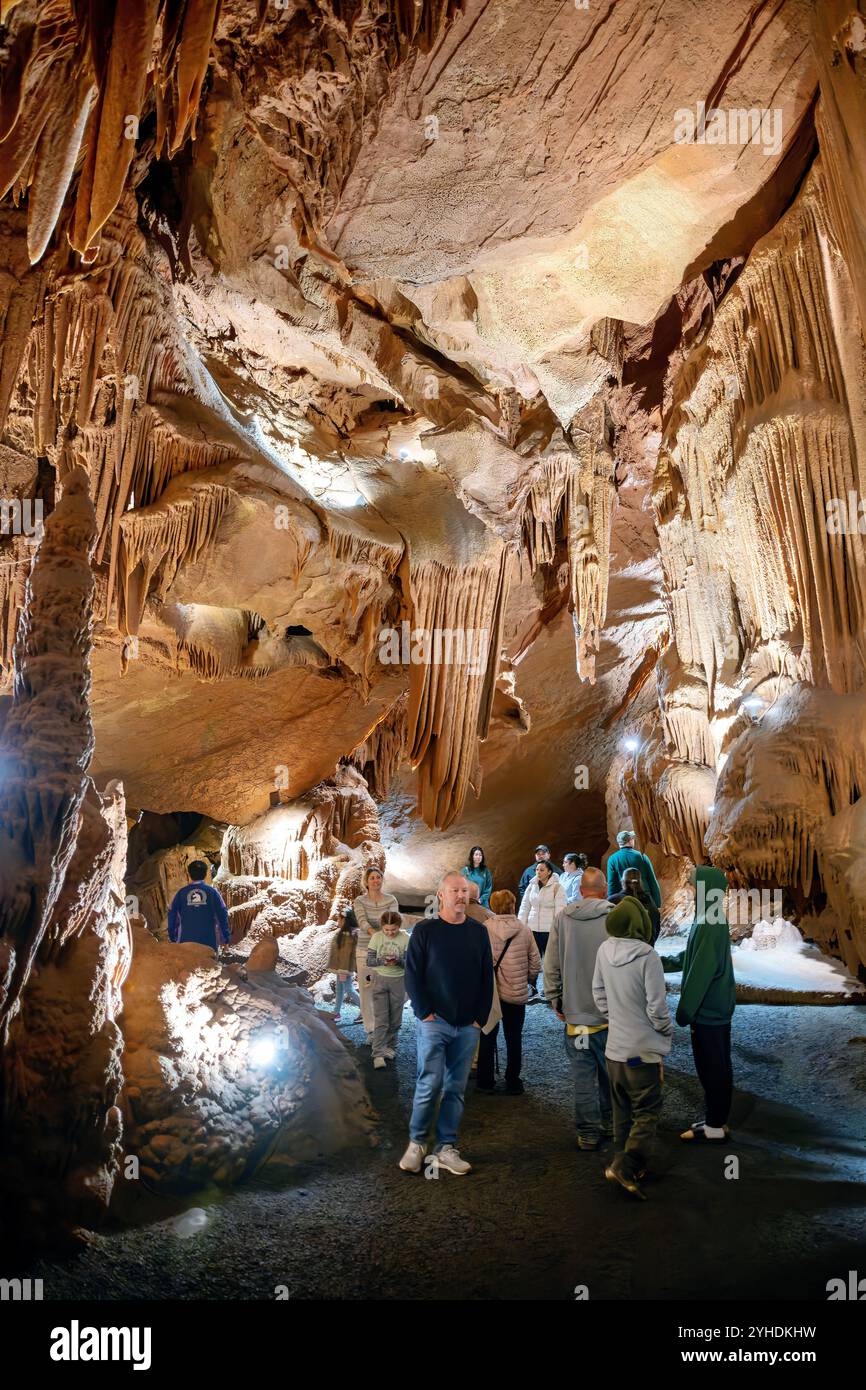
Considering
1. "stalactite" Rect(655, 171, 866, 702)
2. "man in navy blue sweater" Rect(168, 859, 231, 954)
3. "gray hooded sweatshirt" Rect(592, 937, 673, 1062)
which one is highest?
"stalactite" Rect(655, 171, 866, 702)


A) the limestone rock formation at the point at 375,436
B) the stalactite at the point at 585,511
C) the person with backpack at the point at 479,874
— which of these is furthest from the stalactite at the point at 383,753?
the stalactite at the point at 585,511

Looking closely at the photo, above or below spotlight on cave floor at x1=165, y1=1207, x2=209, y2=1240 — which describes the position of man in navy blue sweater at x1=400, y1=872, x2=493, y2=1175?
above

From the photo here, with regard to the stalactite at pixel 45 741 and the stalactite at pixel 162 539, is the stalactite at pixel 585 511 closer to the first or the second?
the stalactite at pixel 162 539

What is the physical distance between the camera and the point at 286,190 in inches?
243

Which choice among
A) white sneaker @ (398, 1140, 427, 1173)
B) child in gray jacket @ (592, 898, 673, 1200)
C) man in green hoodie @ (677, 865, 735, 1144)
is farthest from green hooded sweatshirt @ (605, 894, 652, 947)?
white sneaker @ (398, 1140, 427, 1173)

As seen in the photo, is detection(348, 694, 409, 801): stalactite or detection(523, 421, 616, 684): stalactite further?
detection(348, 694, 409, 801): stalactite

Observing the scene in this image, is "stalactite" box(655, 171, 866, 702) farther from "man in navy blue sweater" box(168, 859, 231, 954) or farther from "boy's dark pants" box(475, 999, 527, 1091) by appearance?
"man in navy blue sweater" box(168, 859, 231, 954)

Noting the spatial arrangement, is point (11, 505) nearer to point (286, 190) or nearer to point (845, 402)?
Answer: point (286, 190)

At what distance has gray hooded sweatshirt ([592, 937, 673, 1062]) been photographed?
13.3 feet

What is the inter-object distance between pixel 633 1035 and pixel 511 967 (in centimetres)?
176

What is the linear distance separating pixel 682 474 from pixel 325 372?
3.56m

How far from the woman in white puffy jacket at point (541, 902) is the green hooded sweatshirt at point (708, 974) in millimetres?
2930

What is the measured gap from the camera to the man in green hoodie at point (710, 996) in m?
4.62
